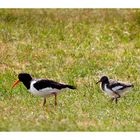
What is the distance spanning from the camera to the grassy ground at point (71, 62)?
17.1m

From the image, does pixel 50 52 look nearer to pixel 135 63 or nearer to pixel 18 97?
pixel 135 63

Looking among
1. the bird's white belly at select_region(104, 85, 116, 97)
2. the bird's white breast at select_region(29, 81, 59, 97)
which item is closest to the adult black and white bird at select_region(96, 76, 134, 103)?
the bird's white belly at select_region(104, 85, 116, 97)

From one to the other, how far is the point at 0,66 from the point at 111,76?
3.53 m

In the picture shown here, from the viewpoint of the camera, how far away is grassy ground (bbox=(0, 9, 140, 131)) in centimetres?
1711

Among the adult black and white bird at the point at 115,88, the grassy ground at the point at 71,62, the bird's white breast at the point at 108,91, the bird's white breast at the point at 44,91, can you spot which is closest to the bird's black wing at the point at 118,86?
the adult black and white bird at the point at 115,88

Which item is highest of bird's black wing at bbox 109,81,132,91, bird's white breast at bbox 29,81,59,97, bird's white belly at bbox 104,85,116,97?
bird's black wing at bbox 109,81,132,91

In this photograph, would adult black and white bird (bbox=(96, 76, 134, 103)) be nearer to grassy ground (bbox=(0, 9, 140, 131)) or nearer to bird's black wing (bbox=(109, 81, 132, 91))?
bird's black wing (bbox=(109, 81, 132, 91))

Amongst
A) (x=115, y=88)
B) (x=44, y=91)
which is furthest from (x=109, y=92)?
(x=44, y=91)

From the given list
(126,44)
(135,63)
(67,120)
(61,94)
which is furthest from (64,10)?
(67,120)

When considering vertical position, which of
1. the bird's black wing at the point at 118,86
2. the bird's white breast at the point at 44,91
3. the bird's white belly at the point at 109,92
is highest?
the bird's black wing at the point at 118,86

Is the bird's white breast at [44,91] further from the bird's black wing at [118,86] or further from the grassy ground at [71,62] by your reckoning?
the bird's black wing at [118,86]

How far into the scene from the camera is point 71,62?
24.3m

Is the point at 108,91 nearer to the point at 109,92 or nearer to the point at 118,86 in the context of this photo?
the point at 109,92

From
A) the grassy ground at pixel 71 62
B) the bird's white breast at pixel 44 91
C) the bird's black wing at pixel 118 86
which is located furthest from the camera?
the bird's black wing at pixel 118 86
